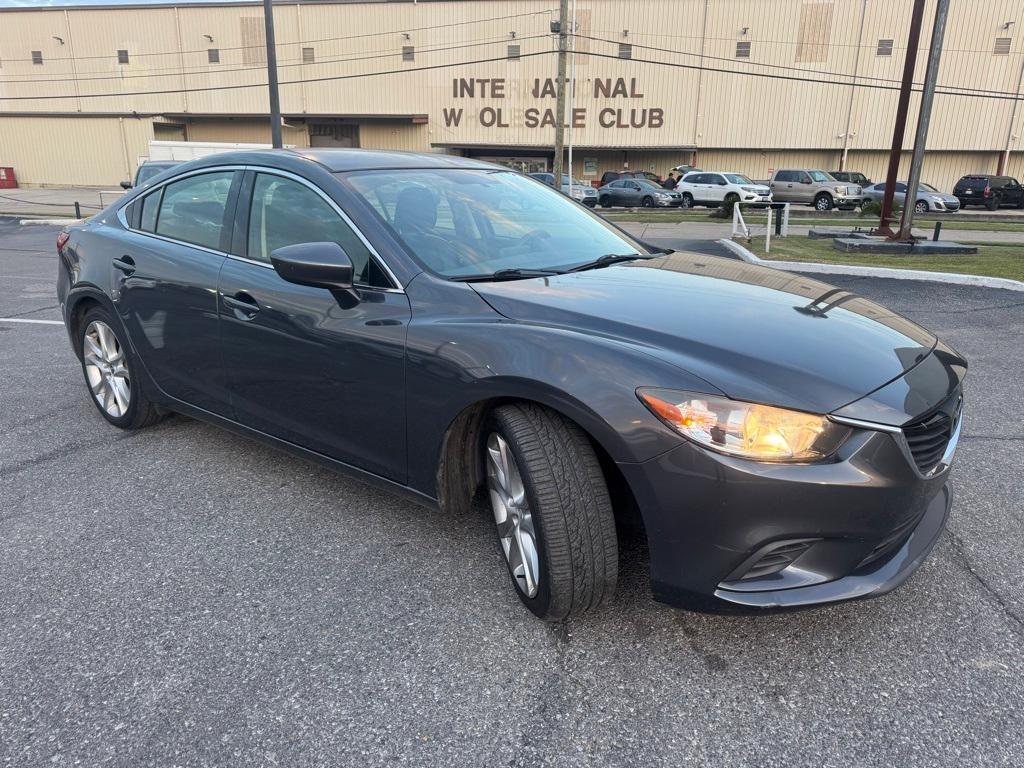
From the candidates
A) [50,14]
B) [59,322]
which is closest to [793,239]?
[59,322]

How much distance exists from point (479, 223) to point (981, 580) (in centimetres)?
242

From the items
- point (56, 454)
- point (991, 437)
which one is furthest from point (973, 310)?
point (56, 454)

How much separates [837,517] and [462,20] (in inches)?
1725

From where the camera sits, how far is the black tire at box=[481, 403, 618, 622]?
7.42 ft

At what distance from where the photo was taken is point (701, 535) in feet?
6.88

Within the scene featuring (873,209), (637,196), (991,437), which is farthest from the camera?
(637,196)

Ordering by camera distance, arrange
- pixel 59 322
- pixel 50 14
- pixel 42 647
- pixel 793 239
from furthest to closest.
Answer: pixel 50 14, pixel 793 239, pixel 59 322, pixel 42 647

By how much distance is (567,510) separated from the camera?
2260mm

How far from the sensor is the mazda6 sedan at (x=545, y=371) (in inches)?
81.4

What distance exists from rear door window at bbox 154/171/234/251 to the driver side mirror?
918 mm

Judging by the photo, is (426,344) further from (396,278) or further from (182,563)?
(182,563)

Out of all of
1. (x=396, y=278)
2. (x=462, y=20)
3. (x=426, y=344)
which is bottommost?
(x=426, y=344)

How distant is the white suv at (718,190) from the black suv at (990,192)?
750 cm

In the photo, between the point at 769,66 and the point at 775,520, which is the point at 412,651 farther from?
the point at 769,66
